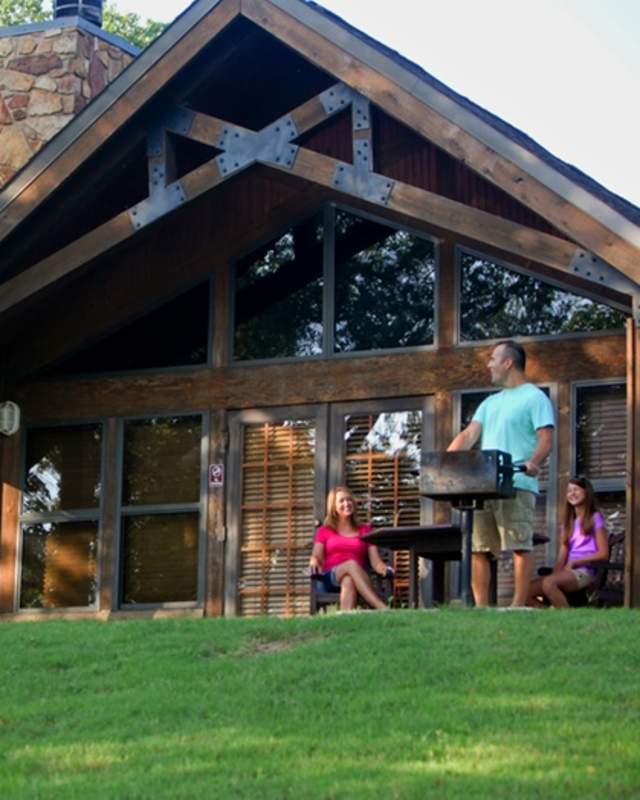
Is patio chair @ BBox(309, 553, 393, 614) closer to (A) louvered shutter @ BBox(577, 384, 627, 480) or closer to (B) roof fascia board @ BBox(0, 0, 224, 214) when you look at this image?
(A) louvered shutter @ BBox(577, 384, 627, 480)

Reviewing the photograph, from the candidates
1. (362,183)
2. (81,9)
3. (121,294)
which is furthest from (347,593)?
(81,9)

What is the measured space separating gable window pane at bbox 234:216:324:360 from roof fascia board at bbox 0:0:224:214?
203cm

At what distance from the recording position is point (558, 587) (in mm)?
12812

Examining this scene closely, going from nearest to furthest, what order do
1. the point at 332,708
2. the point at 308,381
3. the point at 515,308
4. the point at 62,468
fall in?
the point at 332,708, the point at 515,308, the point at 308,381, the point at 62,468

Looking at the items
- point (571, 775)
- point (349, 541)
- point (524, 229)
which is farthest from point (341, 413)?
point (571, 775)

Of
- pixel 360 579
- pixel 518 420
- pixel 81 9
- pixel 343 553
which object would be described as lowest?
pixel 360 579

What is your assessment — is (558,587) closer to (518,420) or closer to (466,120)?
(518,420)

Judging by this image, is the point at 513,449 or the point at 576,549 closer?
the point at 513,449

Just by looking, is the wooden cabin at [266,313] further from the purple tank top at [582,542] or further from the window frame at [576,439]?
the purple tank top at [582,542]

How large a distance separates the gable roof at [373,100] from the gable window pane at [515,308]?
0.83 meters

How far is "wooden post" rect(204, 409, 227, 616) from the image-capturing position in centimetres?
1532

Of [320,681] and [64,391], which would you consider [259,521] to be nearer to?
[64,391]

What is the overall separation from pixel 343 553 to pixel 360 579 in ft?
1.50

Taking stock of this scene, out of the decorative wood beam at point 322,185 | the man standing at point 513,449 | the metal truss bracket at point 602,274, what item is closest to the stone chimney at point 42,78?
→ the decorative wood beam at point 322,185
